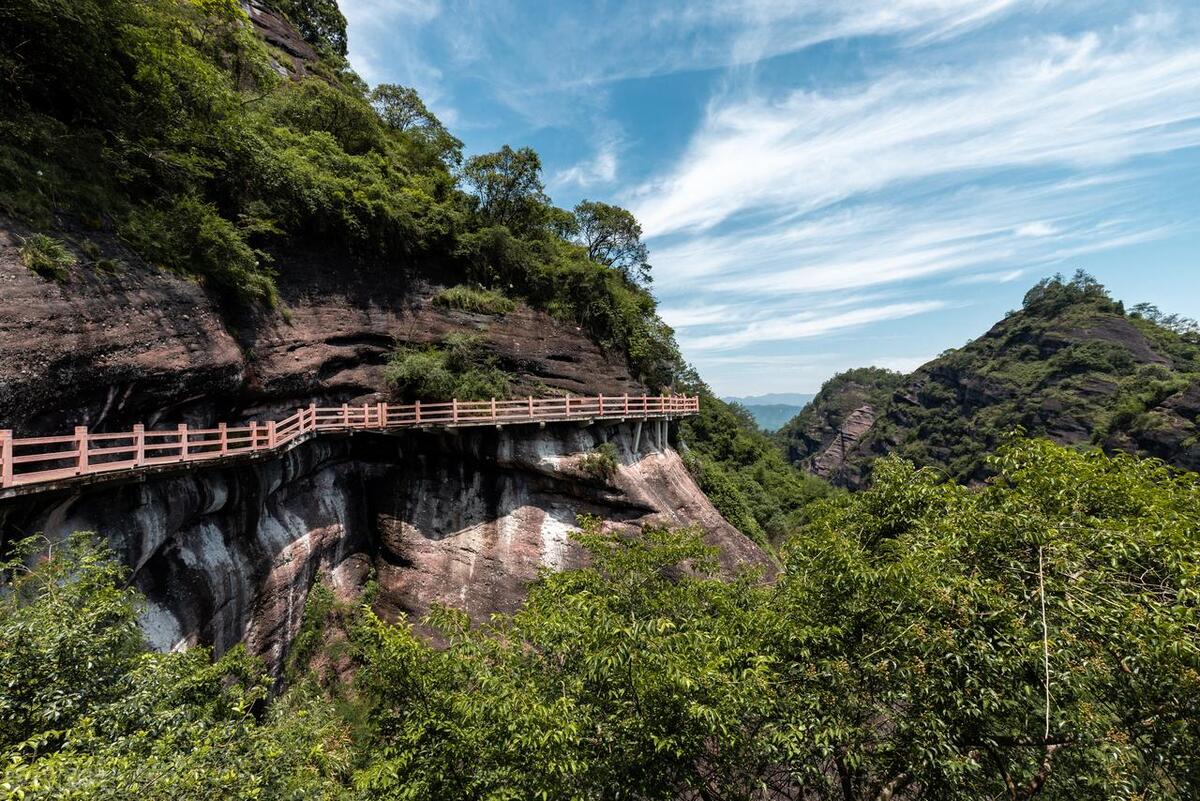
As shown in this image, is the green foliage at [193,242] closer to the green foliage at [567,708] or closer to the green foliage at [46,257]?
the green foliage at [46,257]

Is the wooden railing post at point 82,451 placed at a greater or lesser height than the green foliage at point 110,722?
greater

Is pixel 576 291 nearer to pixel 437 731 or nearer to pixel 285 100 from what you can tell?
pixel 285 100

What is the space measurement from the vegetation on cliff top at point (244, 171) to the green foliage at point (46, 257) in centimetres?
72

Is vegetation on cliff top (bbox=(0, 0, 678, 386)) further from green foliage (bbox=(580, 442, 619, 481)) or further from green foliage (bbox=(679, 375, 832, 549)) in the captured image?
green foliage (bbox=(679, 375, 832, 549))

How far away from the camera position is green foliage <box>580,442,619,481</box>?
19875 mm

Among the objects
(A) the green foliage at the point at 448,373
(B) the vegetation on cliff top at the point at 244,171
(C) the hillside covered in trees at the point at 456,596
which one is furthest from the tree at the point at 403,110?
(A) the green foliage at the point at 448,373

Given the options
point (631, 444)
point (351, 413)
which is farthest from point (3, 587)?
point (631, 444)

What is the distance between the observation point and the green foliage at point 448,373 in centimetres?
1955

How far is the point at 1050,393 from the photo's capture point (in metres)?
76.4

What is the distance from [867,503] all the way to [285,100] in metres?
27.1

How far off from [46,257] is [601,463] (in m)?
16.2

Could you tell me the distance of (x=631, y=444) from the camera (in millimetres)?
22500

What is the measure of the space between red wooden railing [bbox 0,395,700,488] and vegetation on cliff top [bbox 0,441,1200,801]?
1.76m

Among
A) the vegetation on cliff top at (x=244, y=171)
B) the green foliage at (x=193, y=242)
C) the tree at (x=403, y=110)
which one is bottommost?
the green foliage at (x=193, y=242)
